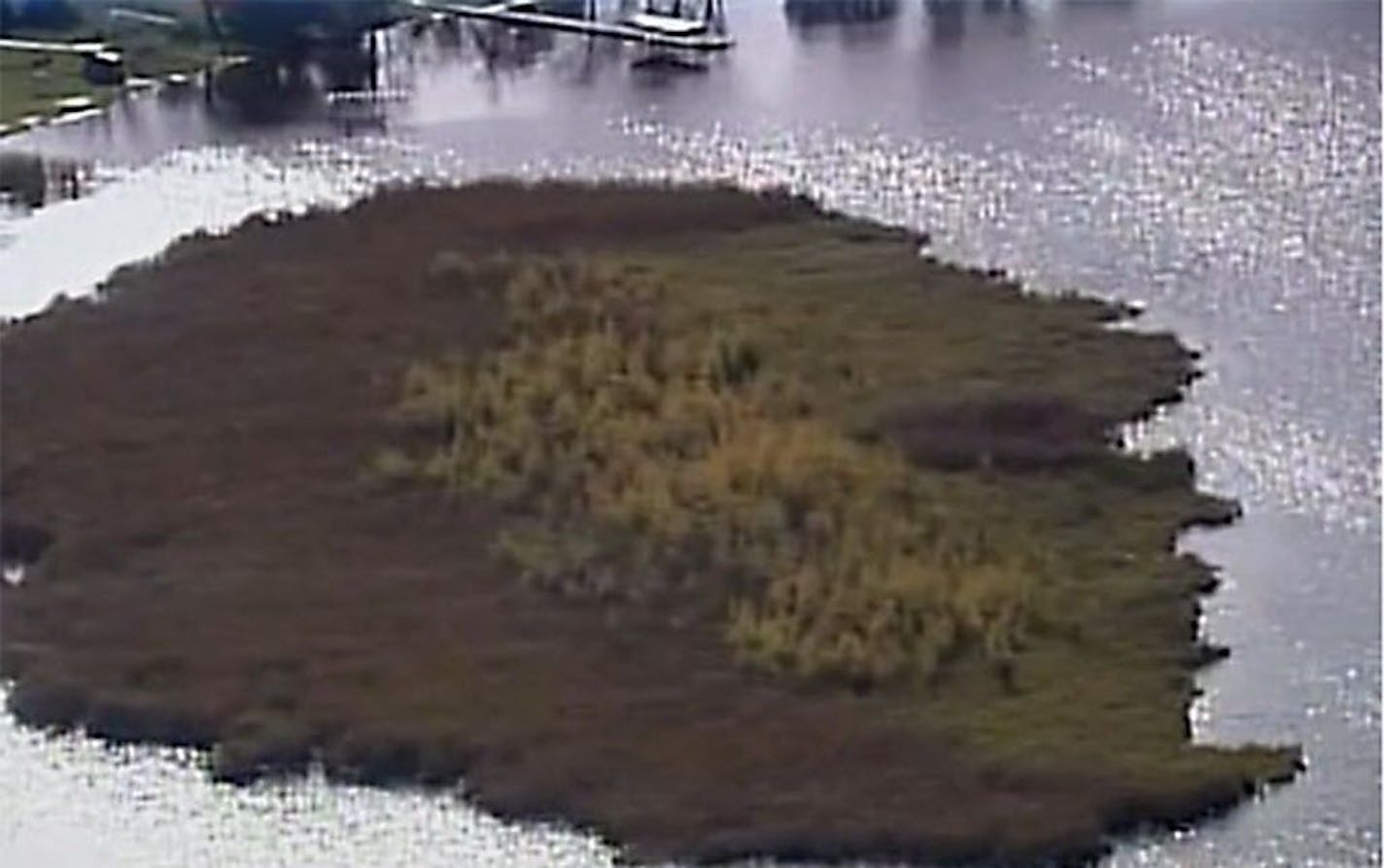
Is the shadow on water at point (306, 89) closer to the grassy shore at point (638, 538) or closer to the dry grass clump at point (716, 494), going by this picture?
the grassy shore at point (638, 538)

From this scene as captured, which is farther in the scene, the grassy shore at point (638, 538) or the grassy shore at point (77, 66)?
the grassy shore at point (77, 66)

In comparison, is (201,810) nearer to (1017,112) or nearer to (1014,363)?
(1014,363)

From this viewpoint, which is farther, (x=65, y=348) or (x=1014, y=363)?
(x=65, y=348)

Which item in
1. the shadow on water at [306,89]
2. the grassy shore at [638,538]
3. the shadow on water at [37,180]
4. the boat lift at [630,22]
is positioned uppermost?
the boat lift at [630,22]

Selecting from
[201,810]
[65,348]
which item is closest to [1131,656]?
[201,810]

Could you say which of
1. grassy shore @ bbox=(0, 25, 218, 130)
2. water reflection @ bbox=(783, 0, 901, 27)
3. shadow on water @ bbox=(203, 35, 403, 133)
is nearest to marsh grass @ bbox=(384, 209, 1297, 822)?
shadow on water @ bbox=(203, 35, 403, 133)

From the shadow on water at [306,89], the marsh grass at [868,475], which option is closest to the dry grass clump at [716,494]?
the marsh grass at [868,475]

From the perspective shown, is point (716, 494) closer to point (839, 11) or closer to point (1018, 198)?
point (1018, 198)
